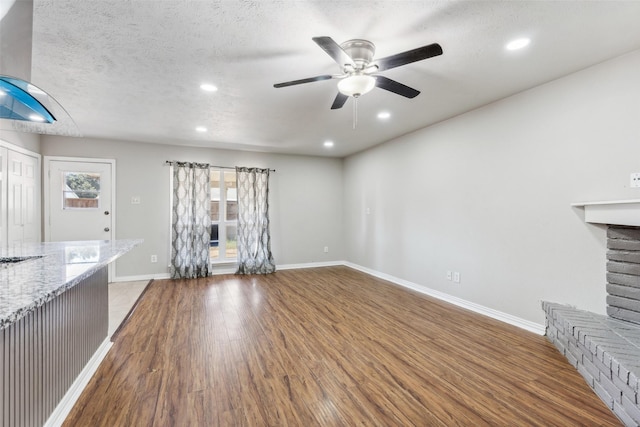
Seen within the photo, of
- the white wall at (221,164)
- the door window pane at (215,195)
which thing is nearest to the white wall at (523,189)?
the white wall at (221,164)

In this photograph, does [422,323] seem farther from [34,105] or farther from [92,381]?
[34,105]

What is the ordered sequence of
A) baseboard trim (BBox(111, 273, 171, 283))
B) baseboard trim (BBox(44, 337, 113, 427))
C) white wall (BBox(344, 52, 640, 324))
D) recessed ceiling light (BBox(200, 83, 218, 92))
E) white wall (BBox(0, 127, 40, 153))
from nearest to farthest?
baseboard trim (BBox(44, 337, 113, 427)) → white wall (BBox(344, 52, 640, 324)) → recessed ceiling light (BBox(200, 83, 218, 92)) → white wall (BBox(0, 127, 40, 153)) → baseboard trim (BBox(111, 273, 171, 283))

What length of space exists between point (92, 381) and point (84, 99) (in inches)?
114

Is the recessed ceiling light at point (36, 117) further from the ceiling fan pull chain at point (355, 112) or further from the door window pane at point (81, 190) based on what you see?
the door window pane at point (81, 190)

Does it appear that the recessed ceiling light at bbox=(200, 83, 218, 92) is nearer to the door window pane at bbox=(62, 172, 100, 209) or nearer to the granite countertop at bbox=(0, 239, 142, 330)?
the granite countertop at bbox=(0, 239, 142, 330)

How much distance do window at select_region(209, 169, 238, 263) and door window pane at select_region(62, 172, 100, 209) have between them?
6.21 feet

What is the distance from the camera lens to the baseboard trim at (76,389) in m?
1.65

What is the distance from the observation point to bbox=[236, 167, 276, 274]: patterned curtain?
583 cm

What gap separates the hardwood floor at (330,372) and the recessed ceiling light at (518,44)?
253 centimetres

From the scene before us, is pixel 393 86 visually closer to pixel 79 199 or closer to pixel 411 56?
pixel 411 56

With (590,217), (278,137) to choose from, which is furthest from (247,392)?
(278,137)

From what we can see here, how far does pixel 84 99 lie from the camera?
3.23 meters

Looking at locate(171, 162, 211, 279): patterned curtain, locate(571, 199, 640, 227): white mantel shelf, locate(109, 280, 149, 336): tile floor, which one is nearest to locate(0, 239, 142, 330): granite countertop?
locate(109, 280, 149, 336): tile floor

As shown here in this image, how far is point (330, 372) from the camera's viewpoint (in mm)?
2254
